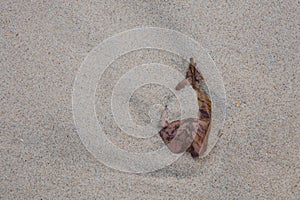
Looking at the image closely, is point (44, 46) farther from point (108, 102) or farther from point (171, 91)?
point (171, 91)

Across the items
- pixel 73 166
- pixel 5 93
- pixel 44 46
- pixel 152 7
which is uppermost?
pixel 152 7

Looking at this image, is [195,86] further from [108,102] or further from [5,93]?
[5,93]

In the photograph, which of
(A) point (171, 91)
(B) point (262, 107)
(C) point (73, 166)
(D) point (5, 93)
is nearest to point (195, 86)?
(A) point (171, 91)

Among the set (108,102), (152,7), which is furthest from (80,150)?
(152,7)

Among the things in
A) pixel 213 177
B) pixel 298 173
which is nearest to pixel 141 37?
pixel 213 177

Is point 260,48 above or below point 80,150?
above

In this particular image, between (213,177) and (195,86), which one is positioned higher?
(195,86)
